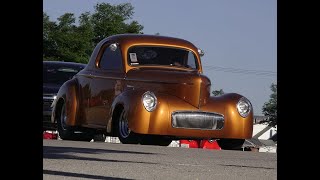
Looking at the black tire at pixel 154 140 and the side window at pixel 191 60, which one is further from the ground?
the side window at pixel 191 60

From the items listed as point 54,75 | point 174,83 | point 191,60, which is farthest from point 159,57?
point 54,75

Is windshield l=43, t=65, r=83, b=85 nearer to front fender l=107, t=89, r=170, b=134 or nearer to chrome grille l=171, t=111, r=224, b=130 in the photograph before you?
front fender l=107, t=89, r=170, b=134

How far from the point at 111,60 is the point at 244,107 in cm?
227

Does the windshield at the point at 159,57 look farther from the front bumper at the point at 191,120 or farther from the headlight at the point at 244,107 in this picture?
the headlight at the point at 244,107

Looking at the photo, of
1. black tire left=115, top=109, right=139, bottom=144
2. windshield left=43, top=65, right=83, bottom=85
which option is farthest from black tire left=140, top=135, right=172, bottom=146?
windshield left=43, top=65, right=83, bottom=85

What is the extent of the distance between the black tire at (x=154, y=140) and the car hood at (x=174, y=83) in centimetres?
70

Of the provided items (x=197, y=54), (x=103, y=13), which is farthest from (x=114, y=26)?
(x=197, y=54)

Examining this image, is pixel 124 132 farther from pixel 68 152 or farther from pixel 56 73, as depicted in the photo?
pixel 56 73

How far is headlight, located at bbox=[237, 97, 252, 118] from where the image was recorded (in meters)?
14.8

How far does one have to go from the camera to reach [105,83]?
15.3m

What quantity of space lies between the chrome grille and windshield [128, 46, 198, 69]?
1155 millimetres

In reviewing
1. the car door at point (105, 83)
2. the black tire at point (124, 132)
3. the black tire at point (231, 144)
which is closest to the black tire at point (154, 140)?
the black tire at point (124, 132)

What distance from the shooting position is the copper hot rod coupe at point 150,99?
14344 mm

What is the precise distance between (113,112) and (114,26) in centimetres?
6340
